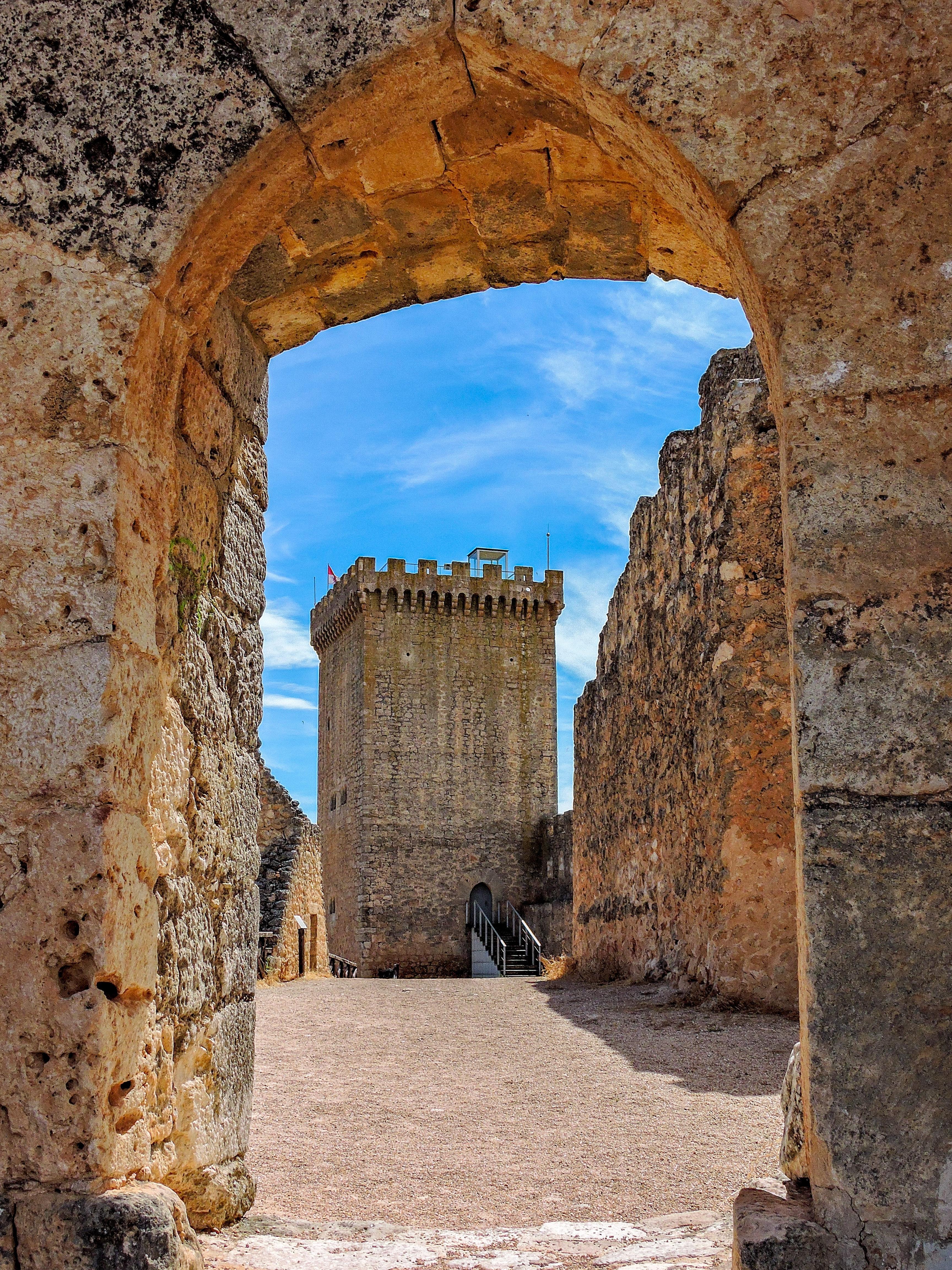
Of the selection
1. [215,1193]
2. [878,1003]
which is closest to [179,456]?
[215,1193]

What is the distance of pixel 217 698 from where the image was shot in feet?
9.55

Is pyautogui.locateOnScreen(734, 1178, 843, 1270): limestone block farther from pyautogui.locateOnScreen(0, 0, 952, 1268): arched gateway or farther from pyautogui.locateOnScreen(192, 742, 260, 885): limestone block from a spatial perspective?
pyautogui.locateOnScreen(192, 742, 260, 885): limestone block

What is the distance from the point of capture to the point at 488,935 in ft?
78.8

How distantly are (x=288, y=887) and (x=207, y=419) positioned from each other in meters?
10.8

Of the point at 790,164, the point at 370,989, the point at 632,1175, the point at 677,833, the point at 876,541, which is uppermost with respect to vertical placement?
the point at 790,164

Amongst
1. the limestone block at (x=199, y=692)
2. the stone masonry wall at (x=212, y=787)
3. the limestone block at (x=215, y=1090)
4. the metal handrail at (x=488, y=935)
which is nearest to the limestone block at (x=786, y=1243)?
the stone masonry wall at (x=212, y=787)

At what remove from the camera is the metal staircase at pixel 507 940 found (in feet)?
71.2

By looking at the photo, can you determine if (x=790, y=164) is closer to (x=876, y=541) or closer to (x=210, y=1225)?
(x=876, y=541)

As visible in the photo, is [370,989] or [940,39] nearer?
[940,39]

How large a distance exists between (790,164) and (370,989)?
10546 mm

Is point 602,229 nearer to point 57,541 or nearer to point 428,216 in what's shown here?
point 428,216

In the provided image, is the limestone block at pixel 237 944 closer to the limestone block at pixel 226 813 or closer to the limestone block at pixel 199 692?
the limestone block at pixel 226 813

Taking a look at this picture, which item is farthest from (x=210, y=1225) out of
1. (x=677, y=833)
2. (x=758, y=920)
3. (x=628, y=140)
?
(x=677, y=833)

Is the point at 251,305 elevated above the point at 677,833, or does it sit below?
above
